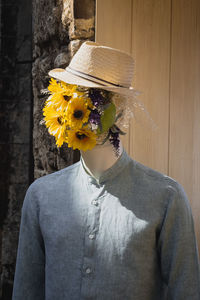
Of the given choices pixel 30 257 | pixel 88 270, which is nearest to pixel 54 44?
pixel 30 257

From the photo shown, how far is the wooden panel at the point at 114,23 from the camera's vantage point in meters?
1.87

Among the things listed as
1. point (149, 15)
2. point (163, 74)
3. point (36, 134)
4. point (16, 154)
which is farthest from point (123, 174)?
point (16, 154)

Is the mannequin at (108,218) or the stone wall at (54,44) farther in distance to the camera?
the stone wall at (54,44)

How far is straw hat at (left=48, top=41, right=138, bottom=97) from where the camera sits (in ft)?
4.04

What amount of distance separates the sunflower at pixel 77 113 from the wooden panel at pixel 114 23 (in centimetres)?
75

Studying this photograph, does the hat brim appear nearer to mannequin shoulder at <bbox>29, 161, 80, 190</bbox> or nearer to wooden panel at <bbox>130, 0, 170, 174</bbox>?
mannequin shoulder at <bbox>29, 161, 80, 190</bbox>

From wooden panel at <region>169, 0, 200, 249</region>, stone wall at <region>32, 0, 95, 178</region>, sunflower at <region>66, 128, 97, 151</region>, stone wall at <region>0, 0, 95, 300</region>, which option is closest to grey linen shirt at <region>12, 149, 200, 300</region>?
sunflower at <region>66, 128, 97, 151</region>

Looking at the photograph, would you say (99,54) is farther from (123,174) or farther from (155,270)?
(155,270)

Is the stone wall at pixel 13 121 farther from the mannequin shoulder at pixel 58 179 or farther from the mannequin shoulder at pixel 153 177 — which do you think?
the mannequin shoulder at pixel 153 177

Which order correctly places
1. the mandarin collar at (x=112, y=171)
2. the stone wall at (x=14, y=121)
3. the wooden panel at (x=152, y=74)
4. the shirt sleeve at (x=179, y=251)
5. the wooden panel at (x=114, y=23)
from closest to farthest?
the shirt sleeve at (x=179, y=251) → the mandarin collar at (x=112, y=171) → the wooden panel at (x=114, y=23) → the wooden panel at (x=152, y=74) → the stone wall at (x=14, y=121)

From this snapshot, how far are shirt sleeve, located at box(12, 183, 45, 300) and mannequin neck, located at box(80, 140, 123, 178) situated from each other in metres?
0.24

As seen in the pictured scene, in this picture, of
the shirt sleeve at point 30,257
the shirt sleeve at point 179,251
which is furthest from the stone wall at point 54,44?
the shirt sleeve at point 179,251

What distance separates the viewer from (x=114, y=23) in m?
1.90

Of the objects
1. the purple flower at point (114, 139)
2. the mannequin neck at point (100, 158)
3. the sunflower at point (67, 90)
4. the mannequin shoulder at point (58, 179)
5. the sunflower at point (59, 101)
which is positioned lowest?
the mannequin shoulder at point (58, 179)
